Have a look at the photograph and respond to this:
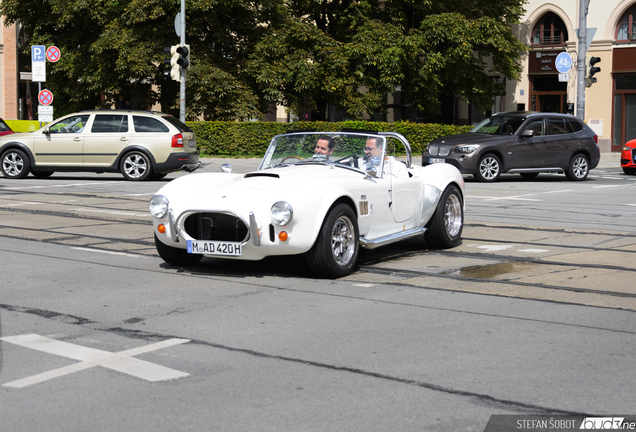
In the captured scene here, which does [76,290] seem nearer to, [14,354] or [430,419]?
[14,354]

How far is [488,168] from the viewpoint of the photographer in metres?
19.9

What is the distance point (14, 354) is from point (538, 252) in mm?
6135

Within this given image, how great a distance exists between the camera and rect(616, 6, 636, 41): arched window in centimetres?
3728

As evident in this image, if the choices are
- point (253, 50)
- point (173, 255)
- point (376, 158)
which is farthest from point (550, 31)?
point (173, 255)

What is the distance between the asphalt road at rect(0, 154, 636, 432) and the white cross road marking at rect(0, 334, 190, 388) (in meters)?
0.01

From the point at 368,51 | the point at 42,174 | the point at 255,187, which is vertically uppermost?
the point at 368,51

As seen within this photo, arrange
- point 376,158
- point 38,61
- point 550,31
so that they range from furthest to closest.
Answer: point 550,31 → point 38,61 → point 376,158

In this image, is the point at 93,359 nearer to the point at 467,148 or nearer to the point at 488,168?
the point at 467,148

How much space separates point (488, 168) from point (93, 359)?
16.3m

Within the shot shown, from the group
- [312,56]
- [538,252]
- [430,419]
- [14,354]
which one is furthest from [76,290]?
[312,56]

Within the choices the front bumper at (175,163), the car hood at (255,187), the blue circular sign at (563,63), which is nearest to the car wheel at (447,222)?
the car hood at (255,187)

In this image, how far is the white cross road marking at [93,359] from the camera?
4375 mm

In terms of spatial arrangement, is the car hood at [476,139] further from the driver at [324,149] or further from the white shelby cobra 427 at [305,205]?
the driver at [324,149]

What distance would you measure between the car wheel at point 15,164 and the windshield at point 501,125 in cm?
1146
